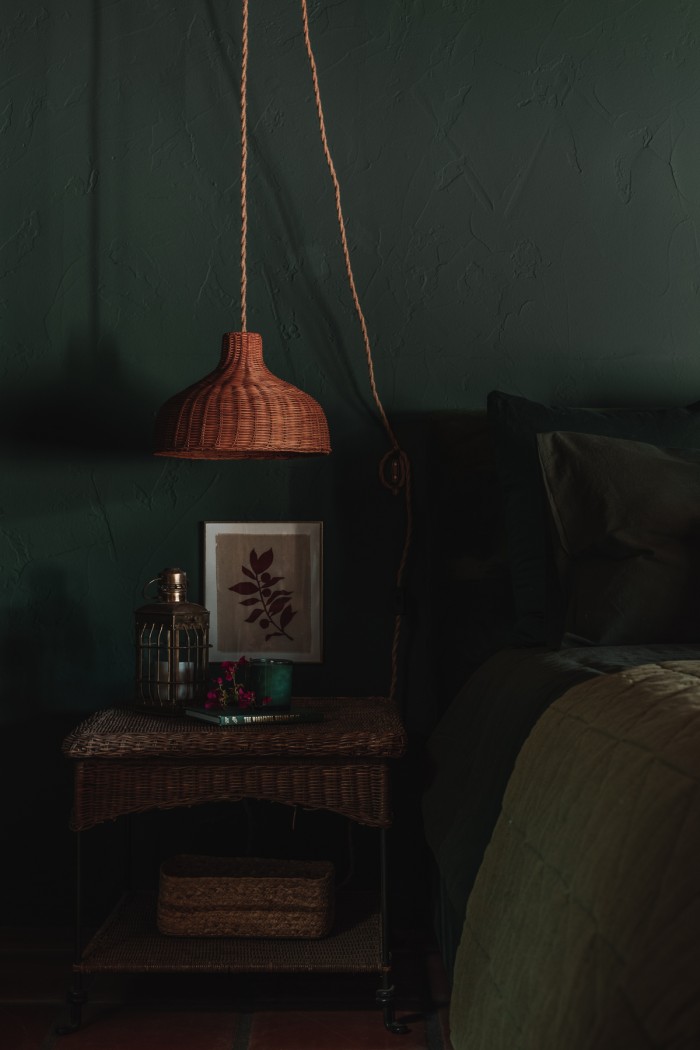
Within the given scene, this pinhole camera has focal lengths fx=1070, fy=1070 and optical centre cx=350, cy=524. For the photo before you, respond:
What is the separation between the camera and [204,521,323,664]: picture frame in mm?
2590

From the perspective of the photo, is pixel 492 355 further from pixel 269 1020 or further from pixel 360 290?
pixel 269 1020

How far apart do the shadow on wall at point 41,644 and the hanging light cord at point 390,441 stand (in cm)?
74

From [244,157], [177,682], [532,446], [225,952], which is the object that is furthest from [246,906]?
[244,157]

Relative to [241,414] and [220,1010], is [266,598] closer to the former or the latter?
[241,414]

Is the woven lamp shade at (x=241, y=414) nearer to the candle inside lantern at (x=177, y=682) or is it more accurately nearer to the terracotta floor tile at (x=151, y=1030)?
the candle inside lantern at (x=177, y=682)

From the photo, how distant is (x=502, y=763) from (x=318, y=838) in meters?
0.96

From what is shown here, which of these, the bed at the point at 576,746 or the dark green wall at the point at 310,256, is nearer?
the bed at the point at 576,746

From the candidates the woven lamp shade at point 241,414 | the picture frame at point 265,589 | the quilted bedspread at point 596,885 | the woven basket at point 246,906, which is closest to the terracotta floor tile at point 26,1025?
the woven basket at point 246,906

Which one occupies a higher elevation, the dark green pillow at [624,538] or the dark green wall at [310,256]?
the dark green wall at [310,256]

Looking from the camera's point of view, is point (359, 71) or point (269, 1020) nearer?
point (269, 1020)

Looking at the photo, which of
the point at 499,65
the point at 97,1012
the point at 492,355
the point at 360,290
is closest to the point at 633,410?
the point at 492,355

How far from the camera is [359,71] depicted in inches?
105

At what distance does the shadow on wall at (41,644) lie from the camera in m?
2.57

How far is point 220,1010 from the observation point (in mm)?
2150
